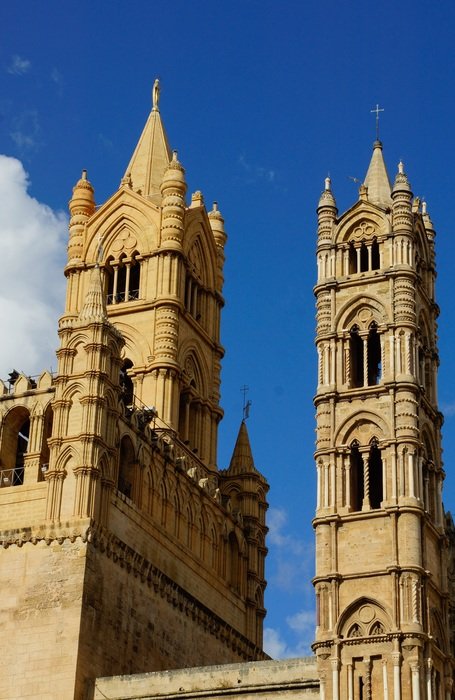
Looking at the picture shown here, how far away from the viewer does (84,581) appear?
53.3 m

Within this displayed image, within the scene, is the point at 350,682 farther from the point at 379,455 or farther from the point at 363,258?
the point at 363,258

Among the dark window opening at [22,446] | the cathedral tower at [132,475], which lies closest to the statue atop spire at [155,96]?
the cathedral tower at [132,475]

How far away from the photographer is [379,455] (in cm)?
4934

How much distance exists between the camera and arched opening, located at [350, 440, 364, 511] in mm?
48938

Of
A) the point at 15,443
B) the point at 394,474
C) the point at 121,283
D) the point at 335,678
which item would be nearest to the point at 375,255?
the point at 394,474

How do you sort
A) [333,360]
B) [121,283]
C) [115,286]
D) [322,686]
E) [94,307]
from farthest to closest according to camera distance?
[121,283]
[115,286]
[94,307]
[333,360]
[322,686]

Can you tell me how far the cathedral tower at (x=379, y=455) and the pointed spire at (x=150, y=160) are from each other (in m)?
20.2

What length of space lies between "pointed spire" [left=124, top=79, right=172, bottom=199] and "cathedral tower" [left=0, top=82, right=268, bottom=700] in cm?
10

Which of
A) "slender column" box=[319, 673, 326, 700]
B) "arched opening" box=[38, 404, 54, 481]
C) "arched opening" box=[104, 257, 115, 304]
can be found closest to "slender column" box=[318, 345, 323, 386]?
"slender column" box=[319, 673, 326, 700]

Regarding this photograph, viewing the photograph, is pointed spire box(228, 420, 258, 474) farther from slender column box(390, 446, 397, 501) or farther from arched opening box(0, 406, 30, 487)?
slender column box(390, 446, 397, 501)

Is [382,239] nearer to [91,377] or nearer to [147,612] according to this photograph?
[91,377]

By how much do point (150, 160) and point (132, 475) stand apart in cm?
2066

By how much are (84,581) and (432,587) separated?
41.6ft

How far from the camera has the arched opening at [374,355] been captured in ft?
168
